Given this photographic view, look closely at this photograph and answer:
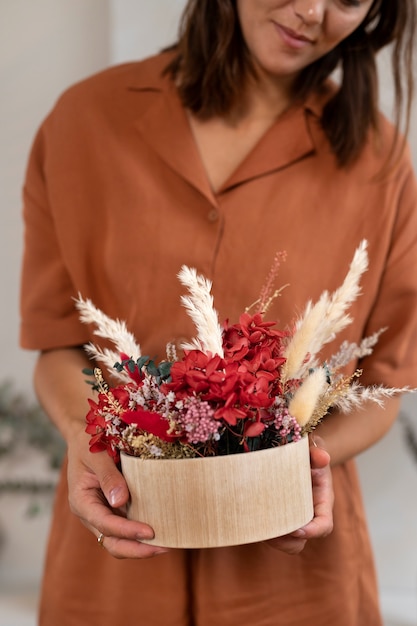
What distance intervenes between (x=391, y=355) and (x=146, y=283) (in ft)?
1.20

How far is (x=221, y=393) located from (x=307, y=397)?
0.09 meters

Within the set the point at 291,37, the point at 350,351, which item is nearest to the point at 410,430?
the point at 350,351

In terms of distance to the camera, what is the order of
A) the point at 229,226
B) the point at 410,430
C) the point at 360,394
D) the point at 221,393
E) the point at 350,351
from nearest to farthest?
the point at 221,393 → the point at 360,394 → the point at 350,351 → the point at 229,226 → the point at 410,430

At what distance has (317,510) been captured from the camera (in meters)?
0.86

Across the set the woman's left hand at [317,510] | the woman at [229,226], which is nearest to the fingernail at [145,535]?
the woman's left hand at [317,510]

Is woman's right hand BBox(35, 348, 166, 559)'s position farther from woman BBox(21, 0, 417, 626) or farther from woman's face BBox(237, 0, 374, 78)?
woman's face BBox(237, 0, 374, 78)

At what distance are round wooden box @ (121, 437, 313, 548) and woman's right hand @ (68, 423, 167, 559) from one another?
2 cm

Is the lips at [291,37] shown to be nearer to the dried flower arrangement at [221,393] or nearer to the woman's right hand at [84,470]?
the dried flower arrangement at [221,393]

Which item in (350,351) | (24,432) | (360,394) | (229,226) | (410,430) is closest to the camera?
(360,394)

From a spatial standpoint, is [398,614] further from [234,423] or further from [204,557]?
[234,423]

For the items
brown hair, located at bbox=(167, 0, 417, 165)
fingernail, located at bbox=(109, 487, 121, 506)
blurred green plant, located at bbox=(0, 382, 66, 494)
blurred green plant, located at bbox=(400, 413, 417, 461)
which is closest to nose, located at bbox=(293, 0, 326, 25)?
brown hair, located at bbox=(167, 0, 417, 165)

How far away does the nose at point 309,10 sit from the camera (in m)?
0.99

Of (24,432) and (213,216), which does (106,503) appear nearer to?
(213,216)

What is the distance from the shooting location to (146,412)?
732 millimetres
